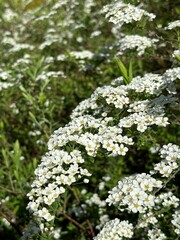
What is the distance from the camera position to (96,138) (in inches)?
101

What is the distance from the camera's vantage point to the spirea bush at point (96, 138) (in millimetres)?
2445

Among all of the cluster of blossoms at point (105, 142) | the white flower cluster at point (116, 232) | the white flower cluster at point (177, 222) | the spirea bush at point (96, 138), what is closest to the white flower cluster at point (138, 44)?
the spirea bush at point (96, 138)

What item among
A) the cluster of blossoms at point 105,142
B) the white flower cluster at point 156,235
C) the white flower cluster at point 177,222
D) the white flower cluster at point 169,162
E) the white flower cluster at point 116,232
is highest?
the cluster of blossoms at point 105,142

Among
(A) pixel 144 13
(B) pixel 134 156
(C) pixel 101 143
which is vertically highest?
(A) pixel 144 13

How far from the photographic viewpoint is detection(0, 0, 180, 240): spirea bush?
8.02ft

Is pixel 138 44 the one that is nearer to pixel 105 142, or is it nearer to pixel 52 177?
pixel 105 142

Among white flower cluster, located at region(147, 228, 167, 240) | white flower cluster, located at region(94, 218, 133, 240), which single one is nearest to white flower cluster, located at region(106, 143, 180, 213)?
white flower cluster, located at region(94, 218, 133, 240)

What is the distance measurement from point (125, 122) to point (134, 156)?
253 cm

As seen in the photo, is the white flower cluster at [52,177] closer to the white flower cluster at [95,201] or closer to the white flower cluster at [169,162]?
the white flower cluster at [169,162]

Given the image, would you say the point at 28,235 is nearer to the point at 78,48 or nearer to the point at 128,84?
the point at 128,84

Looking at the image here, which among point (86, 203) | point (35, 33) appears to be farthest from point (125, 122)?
point (35, 33)

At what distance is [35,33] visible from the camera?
360 inches

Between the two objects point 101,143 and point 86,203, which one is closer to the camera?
point 101,143

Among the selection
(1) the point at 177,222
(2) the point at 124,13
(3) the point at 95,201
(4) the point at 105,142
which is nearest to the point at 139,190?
(4) the point at 105,142
